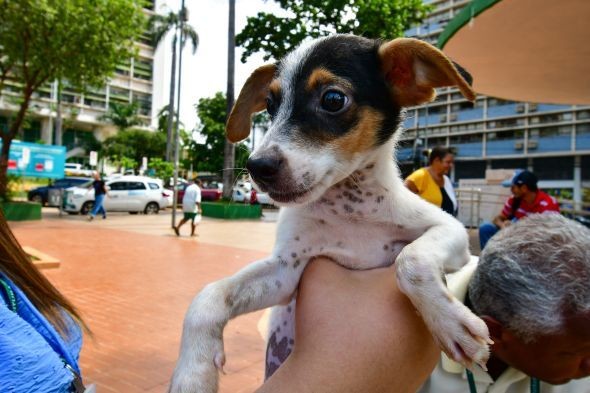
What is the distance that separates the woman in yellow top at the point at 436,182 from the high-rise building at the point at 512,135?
4606 cm

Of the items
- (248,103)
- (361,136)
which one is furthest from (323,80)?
(248,103)

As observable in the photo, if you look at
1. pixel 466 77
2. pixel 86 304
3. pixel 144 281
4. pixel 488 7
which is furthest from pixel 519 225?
pixel 144 281

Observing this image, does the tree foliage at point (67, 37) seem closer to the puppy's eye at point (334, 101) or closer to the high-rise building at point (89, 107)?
the puppy's eye at point (334, 101)

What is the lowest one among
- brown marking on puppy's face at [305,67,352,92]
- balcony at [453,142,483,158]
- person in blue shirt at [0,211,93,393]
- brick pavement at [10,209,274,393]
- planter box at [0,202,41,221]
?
brick pavement at [10,209,274,393]

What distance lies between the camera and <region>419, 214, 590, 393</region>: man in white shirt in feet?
5.78

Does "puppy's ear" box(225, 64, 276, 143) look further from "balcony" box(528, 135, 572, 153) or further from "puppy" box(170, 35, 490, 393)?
"balcony" box(528, 135, 572, 153)

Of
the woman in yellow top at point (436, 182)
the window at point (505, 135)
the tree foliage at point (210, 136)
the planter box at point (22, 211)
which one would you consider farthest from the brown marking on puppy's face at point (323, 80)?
the window at point (505, 135)

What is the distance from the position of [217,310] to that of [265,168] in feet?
1.79

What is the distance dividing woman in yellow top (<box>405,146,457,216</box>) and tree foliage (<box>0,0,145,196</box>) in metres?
12.9

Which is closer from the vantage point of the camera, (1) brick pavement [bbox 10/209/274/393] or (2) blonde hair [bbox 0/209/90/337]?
(2) blonde hair [bbox 0/209/90/337]

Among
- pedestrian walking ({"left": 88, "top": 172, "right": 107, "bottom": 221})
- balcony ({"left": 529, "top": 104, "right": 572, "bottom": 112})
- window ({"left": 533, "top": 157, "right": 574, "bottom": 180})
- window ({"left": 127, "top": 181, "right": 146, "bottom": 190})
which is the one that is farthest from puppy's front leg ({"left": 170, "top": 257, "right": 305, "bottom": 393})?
window ({"left": 533, "top": 157, "right": 574, "bottom": 180})

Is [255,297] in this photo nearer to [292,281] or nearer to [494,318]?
[292,281]

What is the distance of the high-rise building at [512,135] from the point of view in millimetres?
55594

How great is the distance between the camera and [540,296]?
1.79 meters
